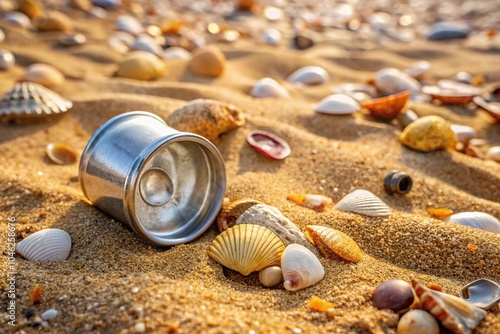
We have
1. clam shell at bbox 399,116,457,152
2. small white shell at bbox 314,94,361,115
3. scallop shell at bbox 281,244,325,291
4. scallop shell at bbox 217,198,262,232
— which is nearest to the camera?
scallop shell at bbox 281,244,325,291

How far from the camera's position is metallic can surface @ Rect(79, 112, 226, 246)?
212cm

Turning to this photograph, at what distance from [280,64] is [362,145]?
2.22 meters

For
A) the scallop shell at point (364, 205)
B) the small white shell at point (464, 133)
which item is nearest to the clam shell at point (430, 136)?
the small white shell at point (464, 133)

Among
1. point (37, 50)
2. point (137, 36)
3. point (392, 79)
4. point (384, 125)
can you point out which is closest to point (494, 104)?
point (392, 79)

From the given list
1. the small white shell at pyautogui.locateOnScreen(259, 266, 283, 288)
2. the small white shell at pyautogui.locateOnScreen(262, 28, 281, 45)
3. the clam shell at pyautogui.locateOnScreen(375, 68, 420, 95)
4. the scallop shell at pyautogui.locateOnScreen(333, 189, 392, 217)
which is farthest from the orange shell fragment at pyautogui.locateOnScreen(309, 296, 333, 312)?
the small white shell at pyautogui.locateOnScreen(262, 28, 281, 45)

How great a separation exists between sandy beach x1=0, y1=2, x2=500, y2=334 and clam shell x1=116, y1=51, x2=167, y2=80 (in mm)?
83

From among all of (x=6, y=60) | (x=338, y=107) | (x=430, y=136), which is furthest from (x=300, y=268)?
(x=6, y=60)

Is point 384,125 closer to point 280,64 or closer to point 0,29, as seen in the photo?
point 280,64

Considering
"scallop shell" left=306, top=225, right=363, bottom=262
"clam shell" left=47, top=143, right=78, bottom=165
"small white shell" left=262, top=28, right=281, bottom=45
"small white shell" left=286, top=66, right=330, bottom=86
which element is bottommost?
"clam shell" left=47, top=143, right=78, bottom=165

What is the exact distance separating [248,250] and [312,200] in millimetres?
704

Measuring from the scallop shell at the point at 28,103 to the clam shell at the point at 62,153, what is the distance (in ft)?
1.42

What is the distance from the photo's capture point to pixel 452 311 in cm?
173

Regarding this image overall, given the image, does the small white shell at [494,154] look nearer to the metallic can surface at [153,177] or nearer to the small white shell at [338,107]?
the small white shell at [338,107]

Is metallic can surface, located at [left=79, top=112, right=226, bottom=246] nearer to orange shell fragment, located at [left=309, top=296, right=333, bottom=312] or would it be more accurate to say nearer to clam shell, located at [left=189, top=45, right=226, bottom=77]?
orange shell fragment, located at [left=309, top=296, right=333, bottom=312]
